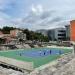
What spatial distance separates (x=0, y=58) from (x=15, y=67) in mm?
5237

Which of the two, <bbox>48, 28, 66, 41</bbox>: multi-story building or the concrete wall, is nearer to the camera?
the concrete wall

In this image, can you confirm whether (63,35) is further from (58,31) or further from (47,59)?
(47,59)

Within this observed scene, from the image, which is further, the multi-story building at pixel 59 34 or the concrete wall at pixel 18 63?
the multi-story building at pixel 59 34

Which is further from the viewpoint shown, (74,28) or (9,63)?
(74,28)

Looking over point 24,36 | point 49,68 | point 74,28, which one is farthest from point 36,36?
point 49,68

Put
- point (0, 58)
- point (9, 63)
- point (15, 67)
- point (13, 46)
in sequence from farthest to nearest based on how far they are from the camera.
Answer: point (13, 46), point (0, 58), point (9, 63), point (15, 67)

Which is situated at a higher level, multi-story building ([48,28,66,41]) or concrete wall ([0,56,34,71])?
multi-story building ([48,28,66,41])

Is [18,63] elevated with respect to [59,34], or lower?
lower

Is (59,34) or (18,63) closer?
(18,63)

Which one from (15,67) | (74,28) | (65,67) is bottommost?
(15,67)

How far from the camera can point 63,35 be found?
9600 centimetres

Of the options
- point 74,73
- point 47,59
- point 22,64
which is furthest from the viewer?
point 22,64

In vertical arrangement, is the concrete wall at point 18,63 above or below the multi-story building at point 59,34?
below

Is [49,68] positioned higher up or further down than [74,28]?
further down
